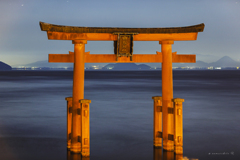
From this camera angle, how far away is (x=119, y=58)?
25.9 ft

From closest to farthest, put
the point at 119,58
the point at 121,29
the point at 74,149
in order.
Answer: the point at 121,29
the point at 74,149
the point at 119,58

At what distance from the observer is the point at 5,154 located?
8477 millimetres

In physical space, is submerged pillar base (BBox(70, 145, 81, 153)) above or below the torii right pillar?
below

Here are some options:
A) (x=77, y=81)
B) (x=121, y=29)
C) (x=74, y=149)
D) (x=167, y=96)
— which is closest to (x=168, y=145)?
(x=167, y=96)

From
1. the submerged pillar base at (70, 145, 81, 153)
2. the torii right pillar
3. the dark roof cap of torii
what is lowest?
the submerged pillar base at (70, 145, 81, 153)

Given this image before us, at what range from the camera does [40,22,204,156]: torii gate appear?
7398 mm

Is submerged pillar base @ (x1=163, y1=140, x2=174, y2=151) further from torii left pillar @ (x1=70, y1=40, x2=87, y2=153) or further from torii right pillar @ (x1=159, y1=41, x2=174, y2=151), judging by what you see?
torii left pillar @ (x1=70, y1=40, x2=87, y2=153)

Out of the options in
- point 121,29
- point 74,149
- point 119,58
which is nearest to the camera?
point 121,29

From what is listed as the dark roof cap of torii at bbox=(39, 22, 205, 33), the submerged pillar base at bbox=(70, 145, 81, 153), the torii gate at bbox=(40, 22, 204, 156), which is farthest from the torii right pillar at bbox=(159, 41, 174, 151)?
the submerged pillar base at bbox=(70, 145, 81, 153)

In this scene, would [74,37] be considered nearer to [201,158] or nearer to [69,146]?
[69,146]

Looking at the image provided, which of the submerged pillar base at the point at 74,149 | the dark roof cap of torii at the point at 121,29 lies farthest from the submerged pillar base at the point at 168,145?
the dark roof cap of torii at the point at 121,29

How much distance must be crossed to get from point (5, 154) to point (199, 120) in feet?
30.1

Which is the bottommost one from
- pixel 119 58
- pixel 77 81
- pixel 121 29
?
Result: pixel 77 81

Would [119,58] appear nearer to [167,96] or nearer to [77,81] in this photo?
[77,81]
